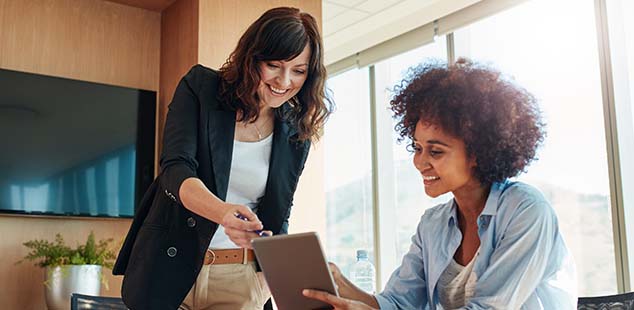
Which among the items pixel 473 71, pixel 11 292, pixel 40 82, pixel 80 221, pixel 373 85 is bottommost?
pixel 11 292

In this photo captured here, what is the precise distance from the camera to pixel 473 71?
1535 mm

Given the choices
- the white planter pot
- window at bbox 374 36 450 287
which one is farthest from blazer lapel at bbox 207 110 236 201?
window at bbox 374 36 450 287

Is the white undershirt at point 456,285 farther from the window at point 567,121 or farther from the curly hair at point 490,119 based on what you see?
the window at point 567,121

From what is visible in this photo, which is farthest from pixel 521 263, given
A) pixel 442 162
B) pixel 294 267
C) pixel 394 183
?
pixel 394 183

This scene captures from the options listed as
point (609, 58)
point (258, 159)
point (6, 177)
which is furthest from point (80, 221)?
point (609, 58)

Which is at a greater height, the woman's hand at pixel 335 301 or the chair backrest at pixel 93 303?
the woman's hand at pixel 335 301

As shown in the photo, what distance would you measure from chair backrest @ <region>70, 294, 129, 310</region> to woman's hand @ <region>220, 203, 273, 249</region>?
807 mm

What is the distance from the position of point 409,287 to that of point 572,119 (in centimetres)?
231

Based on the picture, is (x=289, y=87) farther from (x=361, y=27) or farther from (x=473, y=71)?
(x=361, y=27)

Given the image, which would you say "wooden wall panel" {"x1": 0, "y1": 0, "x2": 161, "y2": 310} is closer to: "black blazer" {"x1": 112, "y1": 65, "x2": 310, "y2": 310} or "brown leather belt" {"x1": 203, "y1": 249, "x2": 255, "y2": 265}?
"black blazer" {"x1": 112, "y1": 65, "x2": 310, "y2": 310}

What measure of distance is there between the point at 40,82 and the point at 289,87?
2025mm

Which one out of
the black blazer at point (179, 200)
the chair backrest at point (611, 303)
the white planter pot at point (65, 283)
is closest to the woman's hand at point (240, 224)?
the black blazer at point (179, 200)

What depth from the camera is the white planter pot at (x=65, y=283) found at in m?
3.00

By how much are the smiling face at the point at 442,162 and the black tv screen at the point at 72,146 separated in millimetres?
2229
